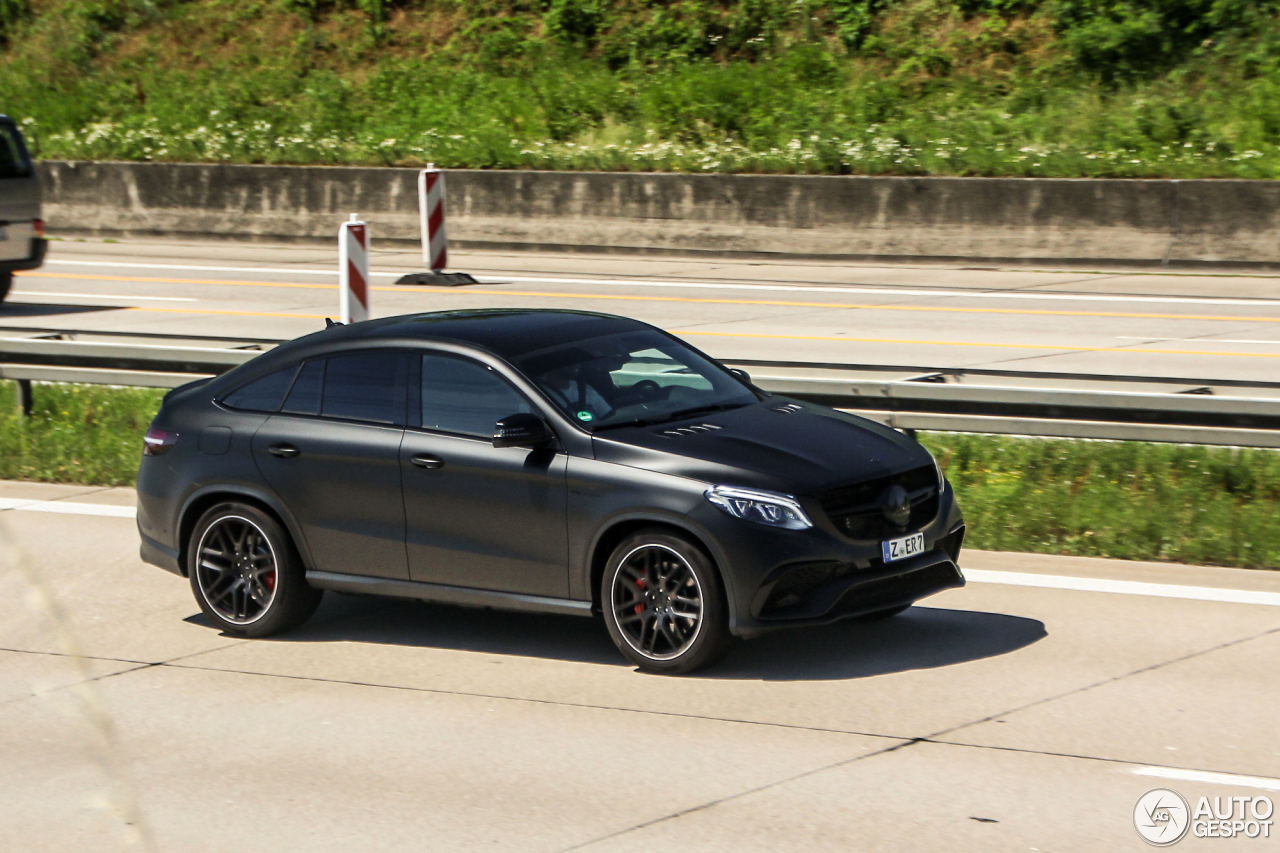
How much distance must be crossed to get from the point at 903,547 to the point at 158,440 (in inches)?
140

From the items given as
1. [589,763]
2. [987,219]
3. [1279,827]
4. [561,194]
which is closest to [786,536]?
[589,763]

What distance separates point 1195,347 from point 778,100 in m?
12.2

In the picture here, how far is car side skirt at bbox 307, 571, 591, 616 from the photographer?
7.18 metres

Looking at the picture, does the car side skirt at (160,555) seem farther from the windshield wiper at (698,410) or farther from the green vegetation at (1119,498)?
the green vegetation at (1119,498)

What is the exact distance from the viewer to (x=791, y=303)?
19438 millimetres

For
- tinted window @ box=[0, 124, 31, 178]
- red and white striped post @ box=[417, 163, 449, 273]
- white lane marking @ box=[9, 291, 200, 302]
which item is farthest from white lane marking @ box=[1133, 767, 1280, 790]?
tinted window @ box=[0, 124, 31, 178]

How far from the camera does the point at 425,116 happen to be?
1158 inches

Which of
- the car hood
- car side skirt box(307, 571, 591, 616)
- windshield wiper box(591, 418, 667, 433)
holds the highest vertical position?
windshield wiper box(591, 418, 667, 433)

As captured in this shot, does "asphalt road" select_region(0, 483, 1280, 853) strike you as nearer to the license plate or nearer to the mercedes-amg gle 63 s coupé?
the mercedes-amg gle 63 s coupé

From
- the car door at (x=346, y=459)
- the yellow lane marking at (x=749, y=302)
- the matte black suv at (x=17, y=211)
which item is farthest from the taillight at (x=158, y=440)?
the matte black suv at (x=17, y=211)

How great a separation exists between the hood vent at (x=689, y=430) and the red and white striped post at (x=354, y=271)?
7407 millimetres

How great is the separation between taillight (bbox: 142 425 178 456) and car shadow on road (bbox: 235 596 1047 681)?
1056 mm

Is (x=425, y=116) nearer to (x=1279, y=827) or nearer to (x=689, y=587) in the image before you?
(x=689, y=587)

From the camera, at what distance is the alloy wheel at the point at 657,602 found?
271 inches
